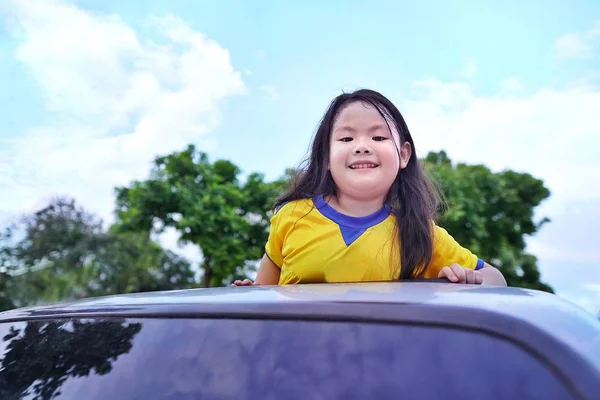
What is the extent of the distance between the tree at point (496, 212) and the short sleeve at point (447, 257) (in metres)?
19.6

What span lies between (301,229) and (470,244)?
2170cm

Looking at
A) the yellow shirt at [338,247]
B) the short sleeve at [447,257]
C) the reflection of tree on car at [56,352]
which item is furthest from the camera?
the short sleeve at [447,257]

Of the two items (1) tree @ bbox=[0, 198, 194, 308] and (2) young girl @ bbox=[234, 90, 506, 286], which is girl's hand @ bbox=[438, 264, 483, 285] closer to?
(2) young girl @ bbox=[234, 90, 506, 286]

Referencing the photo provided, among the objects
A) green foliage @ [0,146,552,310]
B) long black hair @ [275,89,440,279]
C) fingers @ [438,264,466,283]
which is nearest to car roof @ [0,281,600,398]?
fingers @ [438,264,466,283]

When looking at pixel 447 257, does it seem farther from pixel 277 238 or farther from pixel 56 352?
pixel 56 352

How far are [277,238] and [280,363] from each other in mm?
1442

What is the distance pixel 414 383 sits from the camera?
4.15 ft

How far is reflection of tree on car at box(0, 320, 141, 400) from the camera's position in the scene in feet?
5.53

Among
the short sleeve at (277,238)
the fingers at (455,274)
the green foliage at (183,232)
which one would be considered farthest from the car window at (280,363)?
the green foliage at (183,232)

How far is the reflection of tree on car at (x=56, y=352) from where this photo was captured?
66.4 inches

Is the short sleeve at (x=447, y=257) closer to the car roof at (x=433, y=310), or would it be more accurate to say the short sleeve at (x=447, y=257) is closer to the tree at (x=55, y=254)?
the car roof at (x=433, y=310)

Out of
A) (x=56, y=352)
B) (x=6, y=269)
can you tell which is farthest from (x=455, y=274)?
(x=6, y=269)

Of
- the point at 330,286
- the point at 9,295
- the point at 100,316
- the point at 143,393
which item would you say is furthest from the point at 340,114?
the point at 9,295

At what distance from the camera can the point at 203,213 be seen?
21.7 m
